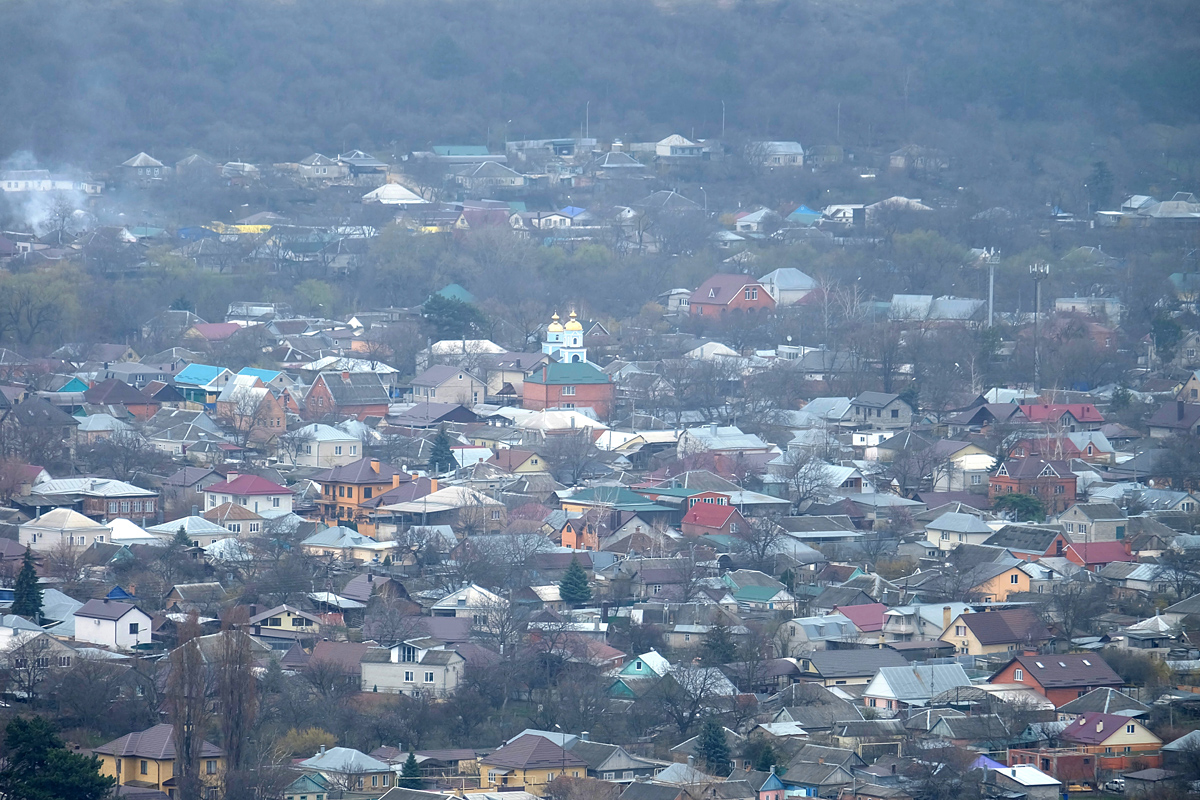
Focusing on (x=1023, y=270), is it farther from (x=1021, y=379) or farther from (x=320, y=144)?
(x=320, y=144)

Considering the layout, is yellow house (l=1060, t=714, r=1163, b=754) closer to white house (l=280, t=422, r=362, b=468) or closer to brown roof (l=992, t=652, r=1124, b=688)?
brown roof (l=992, t=652, r=1124, b=688)

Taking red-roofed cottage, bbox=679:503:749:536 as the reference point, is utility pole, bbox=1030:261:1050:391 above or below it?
above

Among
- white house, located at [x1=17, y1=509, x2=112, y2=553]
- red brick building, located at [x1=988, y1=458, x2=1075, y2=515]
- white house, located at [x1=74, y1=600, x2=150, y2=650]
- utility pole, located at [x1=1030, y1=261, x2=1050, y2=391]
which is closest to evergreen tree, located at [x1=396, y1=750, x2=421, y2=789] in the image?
white house, located at [x1=74, y1=600, x2=150, y2=650]

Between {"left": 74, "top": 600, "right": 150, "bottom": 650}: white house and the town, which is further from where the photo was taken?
{"left": 74, "top": 600, "right": 150, "bottom": 650}: white house

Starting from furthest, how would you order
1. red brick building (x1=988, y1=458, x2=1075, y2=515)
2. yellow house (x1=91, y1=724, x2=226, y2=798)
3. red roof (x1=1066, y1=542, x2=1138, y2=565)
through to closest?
red brick building (x1=988, y1=458, x2=1075, y2=515) < red roof (x1=1066, y1=542, x2=1138, y2=565) < yellow house (x1=91, y1=724, x2=226, y2=798)

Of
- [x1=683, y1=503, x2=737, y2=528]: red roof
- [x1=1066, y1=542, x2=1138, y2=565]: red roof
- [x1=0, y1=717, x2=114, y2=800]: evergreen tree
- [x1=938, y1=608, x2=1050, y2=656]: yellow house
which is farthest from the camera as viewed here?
[x1=683, y1=503, x2=737, y2=528]: red roof

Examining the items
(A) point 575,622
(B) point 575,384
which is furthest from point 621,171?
(A) point 575,622
